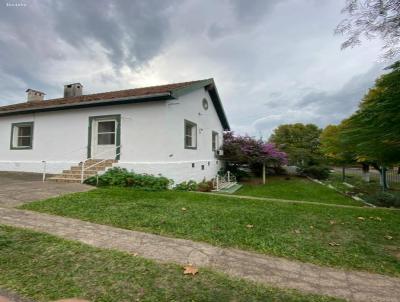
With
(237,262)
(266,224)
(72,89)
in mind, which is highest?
(72,89)

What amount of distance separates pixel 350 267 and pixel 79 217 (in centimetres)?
459

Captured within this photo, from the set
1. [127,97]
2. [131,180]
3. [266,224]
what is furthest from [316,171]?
[266,224]

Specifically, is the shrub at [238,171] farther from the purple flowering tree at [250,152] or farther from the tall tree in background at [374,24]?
the tall tree in background at [374,24]

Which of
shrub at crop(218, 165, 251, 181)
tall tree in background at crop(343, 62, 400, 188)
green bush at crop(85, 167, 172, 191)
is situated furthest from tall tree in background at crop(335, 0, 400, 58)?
shrub at crop(218, 165, 251, 181)

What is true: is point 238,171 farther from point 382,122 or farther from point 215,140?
point 382,122

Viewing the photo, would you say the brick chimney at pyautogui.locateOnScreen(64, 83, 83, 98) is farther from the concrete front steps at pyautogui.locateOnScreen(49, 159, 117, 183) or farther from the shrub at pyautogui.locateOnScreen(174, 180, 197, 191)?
the shrub at pyautogui.locateOnScreen(174, 180, 197, 191)

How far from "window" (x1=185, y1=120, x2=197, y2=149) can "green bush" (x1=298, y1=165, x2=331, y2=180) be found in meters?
10.2

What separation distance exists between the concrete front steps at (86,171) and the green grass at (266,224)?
272 cm

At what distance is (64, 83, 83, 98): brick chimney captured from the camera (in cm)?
1428

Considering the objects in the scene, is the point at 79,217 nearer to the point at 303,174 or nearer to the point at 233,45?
the point at 233,45

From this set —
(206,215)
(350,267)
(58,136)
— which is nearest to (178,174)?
(206,215)

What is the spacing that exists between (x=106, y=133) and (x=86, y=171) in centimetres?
196

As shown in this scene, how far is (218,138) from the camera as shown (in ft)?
54.0

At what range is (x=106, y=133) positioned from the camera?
34.5 ft
